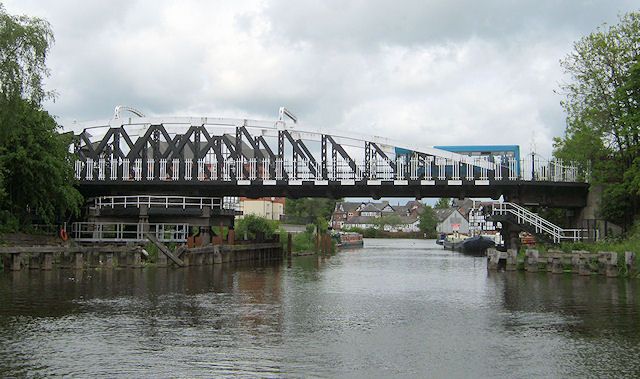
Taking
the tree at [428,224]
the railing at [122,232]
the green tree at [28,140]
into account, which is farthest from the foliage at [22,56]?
the tree at [428,224]

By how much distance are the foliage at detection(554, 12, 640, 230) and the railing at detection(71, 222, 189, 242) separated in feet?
92.8

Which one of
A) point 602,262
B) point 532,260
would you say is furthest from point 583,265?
point 532,260

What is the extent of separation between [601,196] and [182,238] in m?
28.7

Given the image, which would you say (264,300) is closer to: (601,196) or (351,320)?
(351,320)

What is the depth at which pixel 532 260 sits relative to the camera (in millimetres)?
43938

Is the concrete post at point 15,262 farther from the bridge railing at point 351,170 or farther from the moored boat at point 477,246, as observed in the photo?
the moored boat at point 477,246

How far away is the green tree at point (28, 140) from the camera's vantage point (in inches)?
1288

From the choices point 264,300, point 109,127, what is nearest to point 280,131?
point 109,127

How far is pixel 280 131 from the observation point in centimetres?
5625

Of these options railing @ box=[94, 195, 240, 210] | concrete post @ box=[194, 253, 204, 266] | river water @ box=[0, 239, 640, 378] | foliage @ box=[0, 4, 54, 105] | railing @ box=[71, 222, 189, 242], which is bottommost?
river water @ box=[0, 239, 640, 378]

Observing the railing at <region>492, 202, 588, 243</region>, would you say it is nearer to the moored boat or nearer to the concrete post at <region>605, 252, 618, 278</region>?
the concrete post at <region>605, 252, 618, 278</region>

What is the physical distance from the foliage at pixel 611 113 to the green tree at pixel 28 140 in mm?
34115

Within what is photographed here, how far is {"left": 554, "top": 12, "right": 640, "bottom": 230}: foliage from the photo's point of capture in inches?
1881

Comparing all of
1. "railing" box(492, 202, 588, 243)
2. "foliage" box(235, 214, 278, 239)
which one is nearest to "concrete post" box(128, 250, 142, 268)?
"railing" box(492, 202, 588, 243)
